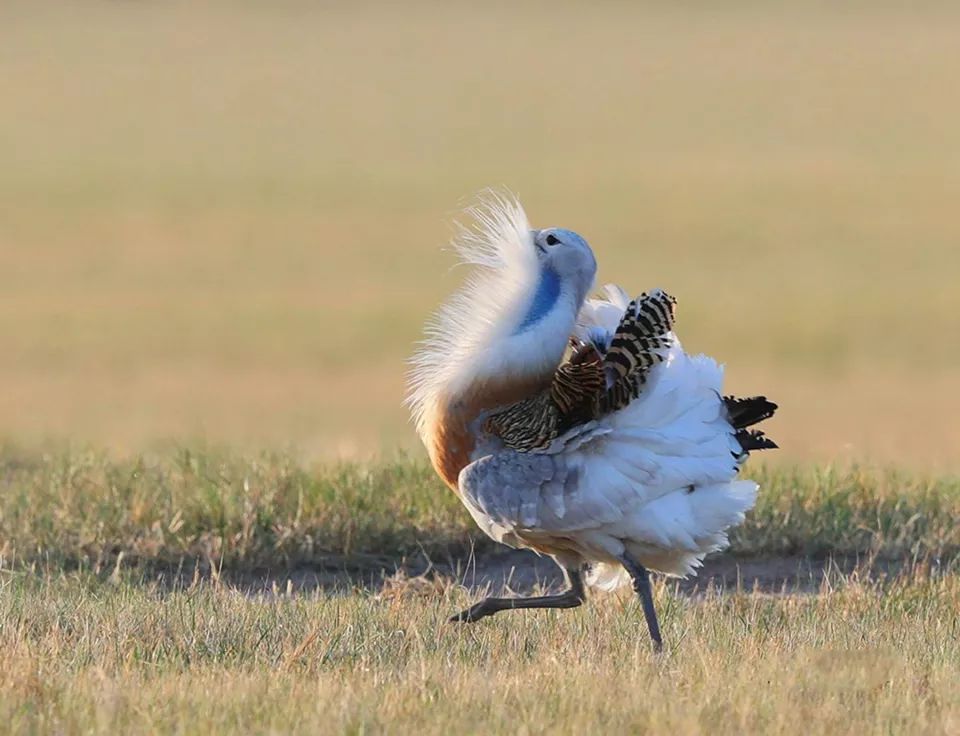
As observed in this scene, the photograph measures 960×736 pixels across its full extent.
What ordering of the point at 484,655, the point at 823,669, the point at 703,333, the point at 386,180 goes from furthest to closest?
the point at 386,180 → the point at 703,333 → the point at 484,655 → the point at 823,669

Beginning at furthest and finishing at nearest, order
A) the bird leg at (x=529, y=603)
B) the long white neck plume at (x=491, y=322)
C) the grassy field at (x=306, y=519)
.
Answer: the grassy field at (x=306, y=519) < the bird leg at (x=529, y=603) < the long white neck plume at (x=491, y=322)

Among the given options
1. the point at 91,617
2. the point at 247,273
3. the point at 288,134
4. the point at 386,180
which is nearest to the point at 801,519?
the point at 91,617

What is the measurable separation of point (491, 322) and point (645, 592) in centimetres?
107

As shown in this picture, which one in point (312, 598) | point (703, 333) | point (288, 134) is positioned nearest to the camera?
point (312, 598)

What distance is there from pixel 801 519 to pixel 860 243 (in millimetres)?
21429

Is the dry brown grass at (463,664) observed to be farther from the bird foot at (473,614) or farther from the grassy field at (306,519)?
the grassy field at (306,519)

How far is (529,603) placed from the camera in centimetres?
657

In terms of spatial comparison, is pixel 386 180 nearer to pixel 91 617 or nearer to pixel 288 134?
pixel 288 134

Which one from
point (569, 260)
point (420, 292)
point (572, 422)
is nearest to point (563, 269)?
point (569, 260)

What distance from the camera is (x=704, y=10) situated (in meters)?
60.4

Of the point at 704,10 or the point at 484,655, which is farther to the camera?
the point at 704,10

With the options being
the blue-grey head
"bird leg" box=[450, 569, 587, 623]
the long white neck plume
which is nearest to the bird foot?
"bird leg" box=[450, 569, 587, 623]

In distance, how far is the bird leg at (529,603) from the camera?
6.47 m

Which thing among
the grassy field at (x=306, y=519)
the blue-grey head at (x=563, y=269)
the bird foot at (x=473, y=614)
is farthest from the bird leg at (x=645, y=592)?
the grassy field at (x=306, y=519)
